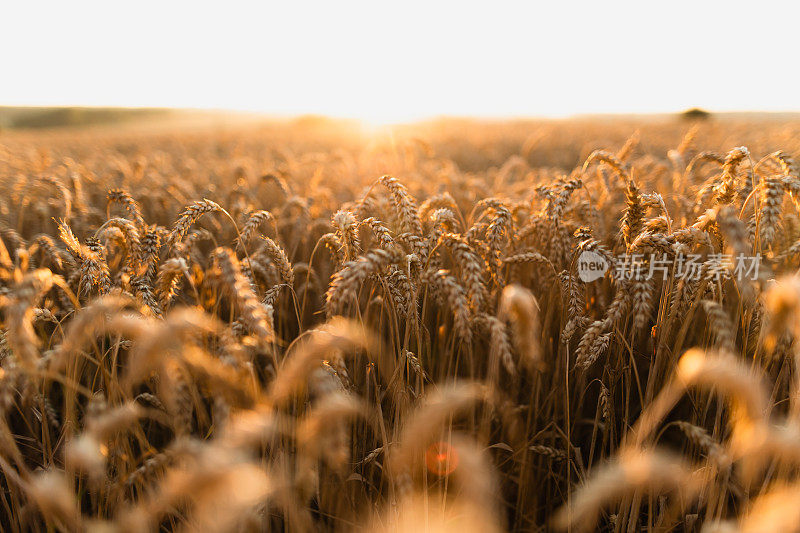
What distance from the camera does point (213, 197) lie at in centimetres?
382

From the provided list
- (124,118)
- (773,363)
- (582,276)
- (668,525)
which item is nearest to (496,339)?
(668,525)

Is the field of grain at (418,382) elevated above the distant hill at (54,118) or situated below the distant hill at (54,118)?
below

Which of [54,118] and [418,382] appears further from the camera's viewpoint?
[54,118]

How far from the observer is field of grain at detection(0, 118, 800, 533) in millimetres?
861

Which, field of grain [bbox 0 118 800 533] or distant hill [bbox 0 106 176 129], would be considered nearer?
field of grain [bbox 0 118 800 533]

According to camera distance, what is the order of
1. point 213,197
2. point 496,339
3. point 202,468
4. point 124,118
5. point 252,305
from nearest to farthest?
point 202,468 → point 252,305 → point 496,339 → point 213,197 → point 124,118

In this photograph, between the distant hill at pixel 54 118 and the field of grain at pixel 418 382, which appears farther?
the distant hill at pixel 54 118

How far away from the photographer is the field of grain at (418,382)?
0.86 m

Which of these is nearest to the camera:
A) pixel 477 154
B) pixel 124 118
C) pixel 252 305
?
pixel 252 305

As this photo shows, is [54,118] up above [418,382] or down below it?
above

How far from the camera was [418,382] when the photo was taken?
65.4 inches

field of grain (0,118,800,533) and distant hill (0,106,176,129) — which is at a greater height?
distant hill (0,106,176,129)

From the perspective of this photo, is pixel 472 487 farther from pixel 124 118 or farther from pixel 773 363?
pixel 124 118

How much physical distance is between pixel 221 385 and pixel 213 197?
321 cm
